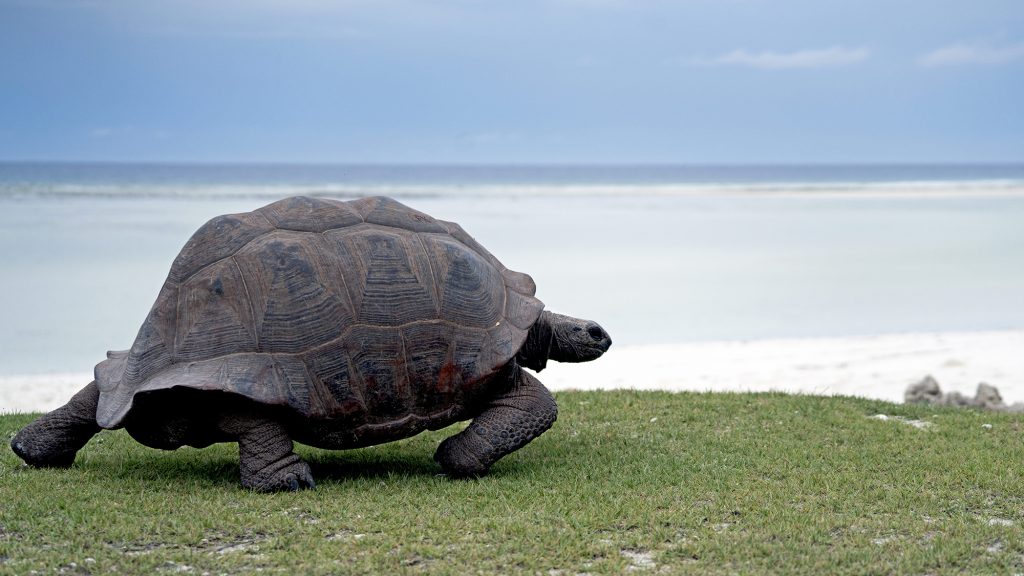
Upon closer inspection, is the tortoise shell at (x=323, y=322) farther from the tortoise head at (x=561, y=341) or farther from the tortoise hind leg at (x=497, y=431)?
the tortoise head at (x=561, y=341)

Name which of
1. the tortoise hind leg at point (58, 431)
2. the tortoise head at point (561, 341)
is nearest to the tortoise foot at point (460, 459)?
the tortoise head at point (561, 341)

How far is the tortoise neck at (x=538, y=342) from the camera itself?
654cm

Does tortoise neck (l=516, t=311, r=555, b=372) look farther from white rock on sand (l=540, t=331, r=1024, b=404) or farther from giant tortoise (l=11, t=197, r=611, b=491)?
white rock on sand (l=540, t=331, r=1024, b=404)

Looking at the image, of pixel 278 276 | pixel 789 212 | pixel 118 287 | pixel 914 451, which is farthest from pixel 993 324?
pixel 789 212

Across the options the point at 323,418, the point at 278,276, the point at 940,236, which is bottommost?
the point at 323,418

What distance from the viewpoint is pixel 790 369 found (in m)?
11.5

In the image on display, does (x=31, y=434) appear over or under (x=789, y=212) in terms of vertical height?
under

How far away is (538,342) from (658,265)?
642 inches

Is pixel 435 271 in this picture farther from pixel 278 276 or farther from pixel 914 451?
pixel 914 451

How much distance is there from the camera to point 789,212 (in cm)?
4338

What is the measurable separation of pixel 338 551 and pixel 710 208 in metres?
42.4

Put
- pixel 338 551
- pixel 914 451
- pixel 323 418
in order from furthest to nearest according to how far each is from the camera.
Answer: pixel 914 451
pixel 323 418
pixel 338 551

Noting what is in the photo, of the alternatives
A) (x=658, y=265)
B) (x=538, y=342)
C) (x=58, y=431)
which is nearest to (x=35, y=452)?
(x=58, y=431)

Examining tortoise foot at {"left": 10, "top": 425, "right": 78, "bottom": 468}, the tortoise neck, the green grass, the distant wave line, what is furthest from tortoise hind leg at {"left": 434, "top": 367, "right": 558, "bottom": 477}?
the distant wave line
